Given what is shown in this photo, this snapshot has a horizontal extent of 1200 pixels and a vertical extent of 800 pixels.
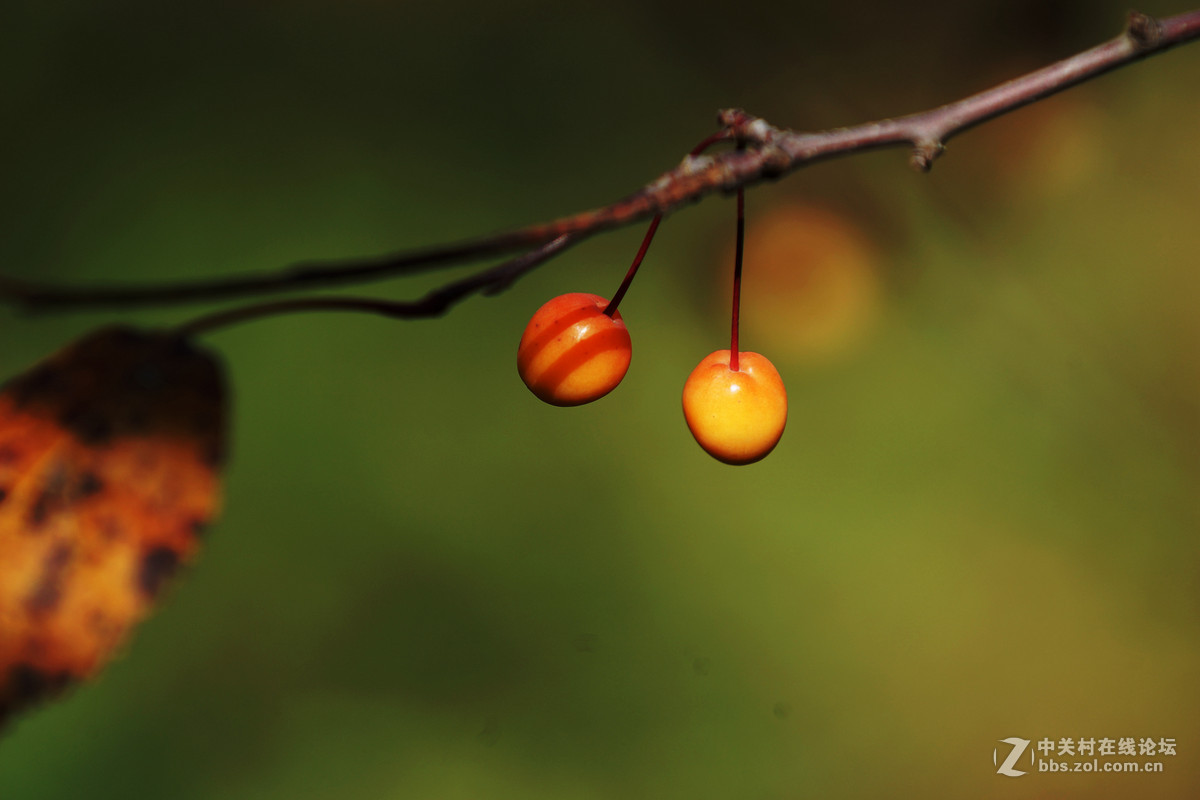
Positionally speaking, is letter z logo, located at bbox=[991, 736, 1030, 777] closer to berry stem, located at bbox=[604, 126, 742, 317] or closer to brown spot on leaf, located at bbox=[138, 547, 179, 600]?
berry stem, located at bbox=[604, 126, 742, 317]

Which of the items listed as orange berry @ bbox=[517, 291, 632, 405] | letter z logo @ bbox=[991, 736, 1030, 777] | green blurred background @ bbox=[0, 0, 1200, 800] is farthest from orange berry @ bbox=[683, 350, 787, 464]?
letter z logo @ bbox=[991, 736, 1030, 777]

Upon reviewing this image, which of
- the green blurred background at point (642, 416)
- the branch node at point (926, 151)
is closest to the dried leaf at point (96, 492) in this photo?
the branch node at point (926, 151)

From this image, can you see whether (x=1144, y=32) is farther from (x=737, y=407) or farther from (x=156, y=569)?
(x=156, y=569)

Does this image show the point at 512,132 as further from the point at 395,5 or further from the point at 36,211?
the point at 36,211

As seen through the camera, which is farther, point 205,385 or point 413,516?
point 413,516

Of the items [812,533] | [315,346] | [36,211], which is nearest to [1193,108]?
[812,533]

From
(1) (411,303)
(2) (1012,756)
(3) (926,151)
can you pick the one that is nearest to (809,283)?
(2) (1012,756)
